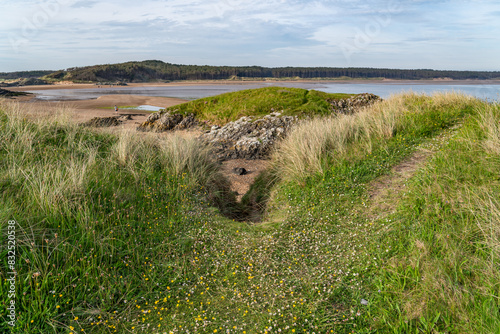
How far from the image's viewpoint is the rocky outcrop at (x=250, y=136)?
11.2 m

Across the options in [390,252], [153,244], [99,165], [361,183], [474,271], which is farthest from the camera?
[99,165]

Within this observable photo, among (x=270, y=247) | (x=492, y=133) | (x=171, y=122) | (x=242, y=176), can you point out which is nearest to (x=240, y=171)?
(x=242, y=176)

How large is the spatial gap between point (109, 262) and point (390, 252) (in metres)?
3.57

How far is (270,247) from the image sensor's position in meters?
4.64

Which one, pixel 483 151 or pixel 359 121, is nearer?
pixel 483 151

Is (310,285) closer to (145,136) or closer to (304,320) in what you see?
(304,320)

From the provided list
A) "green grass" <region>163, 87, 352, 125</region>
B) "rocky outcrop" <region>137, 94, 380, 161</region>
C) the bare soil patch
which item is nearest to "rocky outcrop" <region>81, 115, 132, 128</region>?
"green grass" <region>163, 87, 352, 125</region>

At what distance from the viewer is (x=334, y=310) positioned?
3449 mm

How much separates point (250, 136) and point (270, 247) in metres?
7.41

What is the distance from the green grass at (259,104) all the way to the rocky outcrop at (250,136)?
0.67m

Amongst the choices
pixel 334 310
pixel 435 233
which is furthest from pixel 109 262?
pixel 435 233

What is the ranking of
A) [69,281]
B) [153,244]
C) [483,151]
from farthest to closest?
[483,151] < [153,244] < [69,281]

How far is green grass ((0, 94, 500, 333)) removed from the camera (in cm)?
327

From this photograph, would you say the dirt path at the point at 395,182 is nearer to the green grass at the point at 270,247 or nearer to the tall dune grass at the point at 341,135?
the green grass at the point at 270,247
